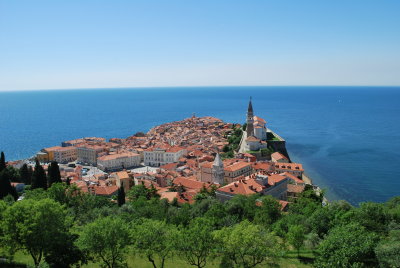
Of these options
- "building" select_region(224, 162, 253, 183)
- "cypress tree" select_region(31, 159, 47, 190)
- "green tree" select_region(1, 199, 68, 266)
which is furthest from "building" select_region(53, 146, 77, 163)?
"green tree" select_region(1, 199, 68, 266)

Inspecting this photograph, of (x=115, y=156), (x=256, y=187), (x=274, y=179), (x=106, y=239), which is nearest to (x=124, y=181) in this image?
(x=115, y=156)

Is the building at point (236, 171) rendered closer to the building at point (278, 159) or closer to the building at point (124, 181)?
the building at point (278, 159)

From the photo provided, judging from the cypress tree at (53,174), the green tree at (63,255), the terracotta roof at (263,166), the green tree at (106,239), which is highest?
the green tree at (106,239)

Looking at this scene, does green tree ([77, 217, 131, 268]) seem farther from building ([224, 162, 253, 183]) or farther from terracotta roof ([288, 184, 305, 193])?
terracotta roof ([288, 184, 305, 193])

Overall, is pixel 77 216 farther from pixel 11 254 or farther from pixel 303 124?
pixel 303 124

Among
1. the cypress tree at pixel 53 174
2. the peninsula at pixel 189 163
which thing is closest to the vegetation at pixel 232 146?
the peninsula at pixel 189 163
